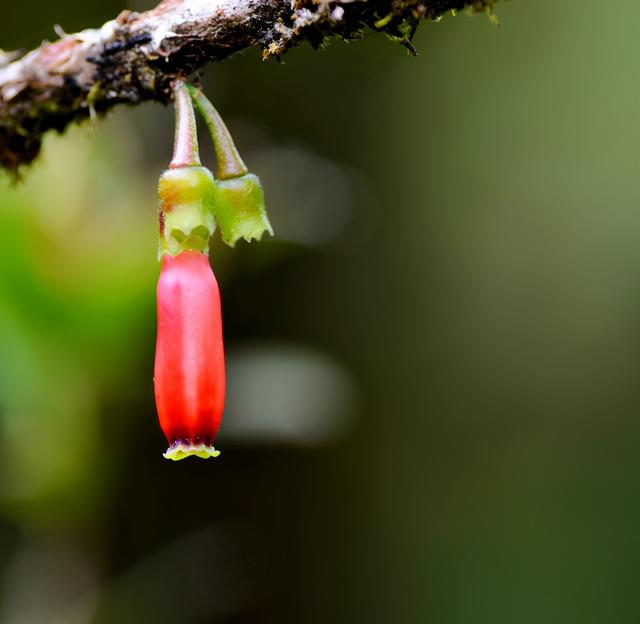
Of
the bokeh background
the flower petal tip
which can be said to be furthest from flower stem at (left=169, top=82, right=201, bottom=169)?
the bokeh background

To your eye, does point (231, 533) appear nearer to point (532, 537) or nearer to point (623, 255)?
point (532, 537)

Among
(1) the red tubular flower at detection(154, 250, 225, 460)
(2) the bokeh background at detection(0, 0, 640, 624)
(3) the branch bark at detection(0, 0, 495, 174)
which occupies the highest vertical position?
(2) the bokeh background at detection(0, 0, 640, 624)

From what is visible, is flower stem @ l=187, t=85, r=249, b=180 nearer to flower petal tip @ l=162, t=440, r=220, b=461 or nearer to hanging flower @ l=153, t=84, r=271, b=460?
hanging flower @ l=153, t=84, r=271, b=460

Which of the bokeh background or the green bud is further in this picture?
the bokeh background

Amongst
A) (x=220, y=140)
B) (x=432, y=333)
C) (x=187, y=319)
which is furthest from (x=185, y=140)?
(x=432, y=333)

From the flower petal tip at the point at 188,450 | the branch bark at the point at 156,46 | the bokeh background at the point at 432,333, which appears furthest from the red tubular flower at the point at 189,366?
the bokeh background at the point at 432,333

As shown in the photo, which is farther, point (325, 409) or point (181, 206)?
point (325, 409)

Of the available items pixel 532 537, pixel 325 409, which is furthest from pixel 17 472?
pixel 532 537
